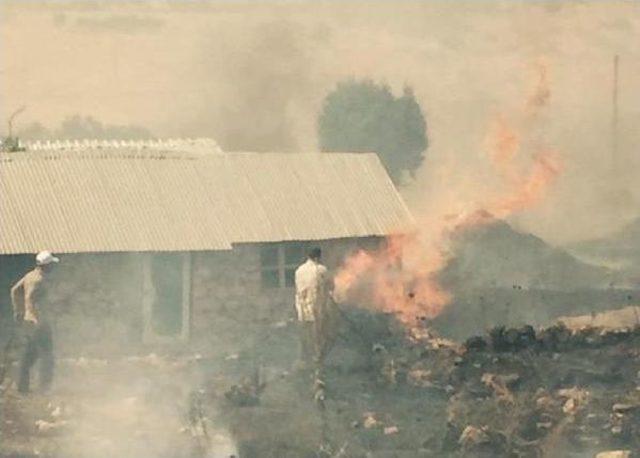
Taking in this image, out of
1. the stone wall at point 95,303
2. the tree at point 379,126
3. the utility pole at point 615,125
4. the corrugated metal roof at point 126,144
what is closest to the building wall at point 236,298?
the stone wall at point 95,303

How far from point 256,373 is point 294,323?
53 centimetres

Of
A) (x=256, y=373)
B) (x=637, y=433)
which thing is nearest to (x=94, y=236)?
(x=256, y=373)

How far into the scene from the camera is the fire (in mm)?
10938

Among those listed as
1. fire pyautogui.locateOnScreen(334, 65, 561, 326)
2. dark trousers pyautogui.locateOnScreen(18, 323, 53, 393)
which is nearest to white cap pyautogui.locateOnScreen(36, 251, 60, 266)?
dark trousers pyautogui.locateOnScreen(18, 323, 53, 393)

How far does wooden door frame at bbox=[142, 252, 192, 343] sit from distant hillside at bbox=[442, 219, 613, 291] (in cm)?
213

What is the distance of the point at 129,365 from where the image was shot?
1053cm

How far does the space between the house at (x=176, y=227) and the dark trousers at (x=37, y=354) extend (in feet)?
0.54

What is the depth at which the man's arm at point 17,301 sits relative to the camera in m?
10.4

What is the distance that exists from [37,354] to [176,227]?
1.48m

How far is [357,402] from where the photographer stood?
10.6 metres

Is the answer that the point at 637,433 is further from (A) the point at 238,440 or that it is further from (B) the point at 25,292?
(B) the point at 25,292

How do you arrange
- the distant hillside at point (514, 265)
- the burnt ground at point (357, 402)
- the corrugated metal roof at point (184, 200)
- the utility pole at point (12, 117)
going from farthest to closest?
1. the distant hillside at point (514, 265)
2. the utility pole at point (12, 117)
3. the corrugated metal roof at point (184, 200)
4. the burnt ground at point (357, 402)

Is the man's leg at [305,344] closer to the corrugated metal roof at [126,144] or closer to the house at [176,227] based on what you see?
the house at [176,227]

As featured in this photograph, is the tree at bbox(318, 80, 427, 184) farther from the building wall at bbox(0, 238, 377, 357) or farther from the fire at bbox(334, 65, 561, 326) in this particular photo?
the building wall at bbox(0, 238, 377, 357)
